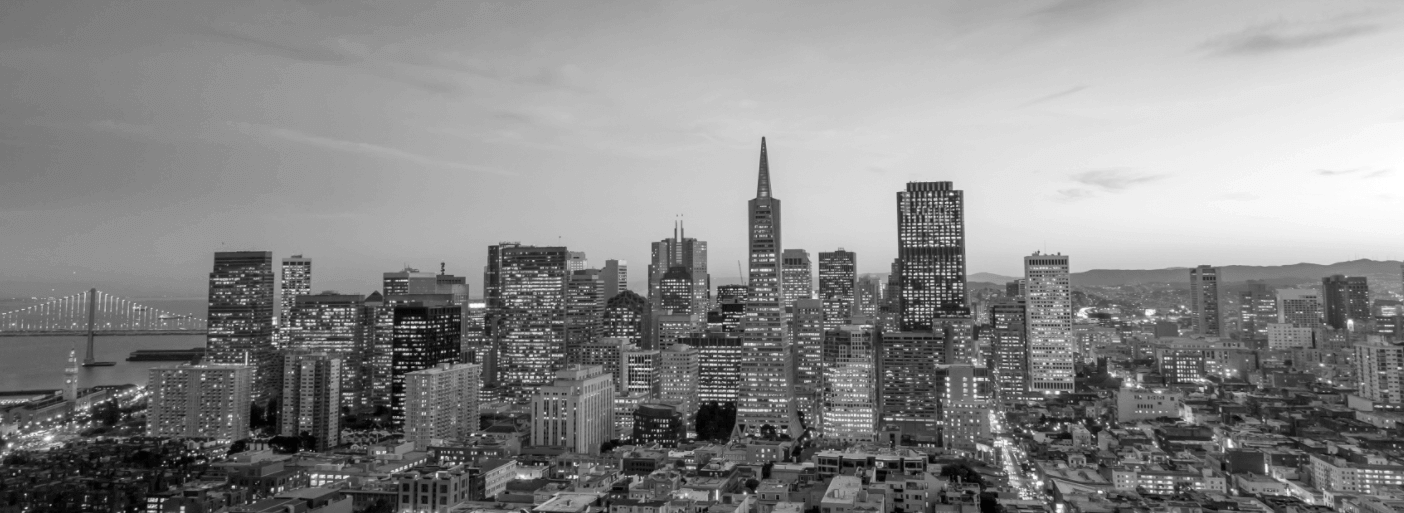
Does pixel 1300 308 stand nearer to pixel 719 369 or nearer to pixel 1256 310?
pixel 1256 310

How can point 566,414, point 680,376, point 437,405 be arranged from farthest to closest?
point 680,376 → point 437,405 → point 566,414

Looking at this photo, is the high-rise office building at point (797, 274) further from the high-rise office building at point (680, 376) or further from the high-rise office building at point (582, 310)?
the high-rise office building at point (680, 376)

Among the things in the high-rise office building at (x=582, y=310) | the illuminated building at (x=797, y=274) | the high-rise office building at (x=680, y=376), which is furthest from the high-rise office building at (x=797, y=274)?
the high-rise office building at (x=680, y=376)

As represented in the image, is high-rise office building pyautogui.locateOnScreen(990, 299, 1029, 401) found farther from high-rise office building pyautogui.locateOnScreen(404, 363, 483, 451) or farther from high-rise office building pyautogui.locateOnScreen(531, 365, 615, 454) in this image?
high-rise office building pyautogui.locateOnScreen(404, 363, 483, 451)

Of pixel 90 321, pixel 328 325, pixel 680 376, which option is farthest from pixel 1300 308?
pixel 90 321

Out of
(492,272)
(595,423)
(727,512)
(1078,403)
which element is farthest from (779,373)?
(492,272)

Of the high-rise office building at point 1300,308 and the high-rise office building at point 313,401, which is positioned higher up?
the high-rise office building at point 1300,308

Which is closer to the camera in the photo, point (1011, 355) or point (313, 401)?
point (313, 401)
